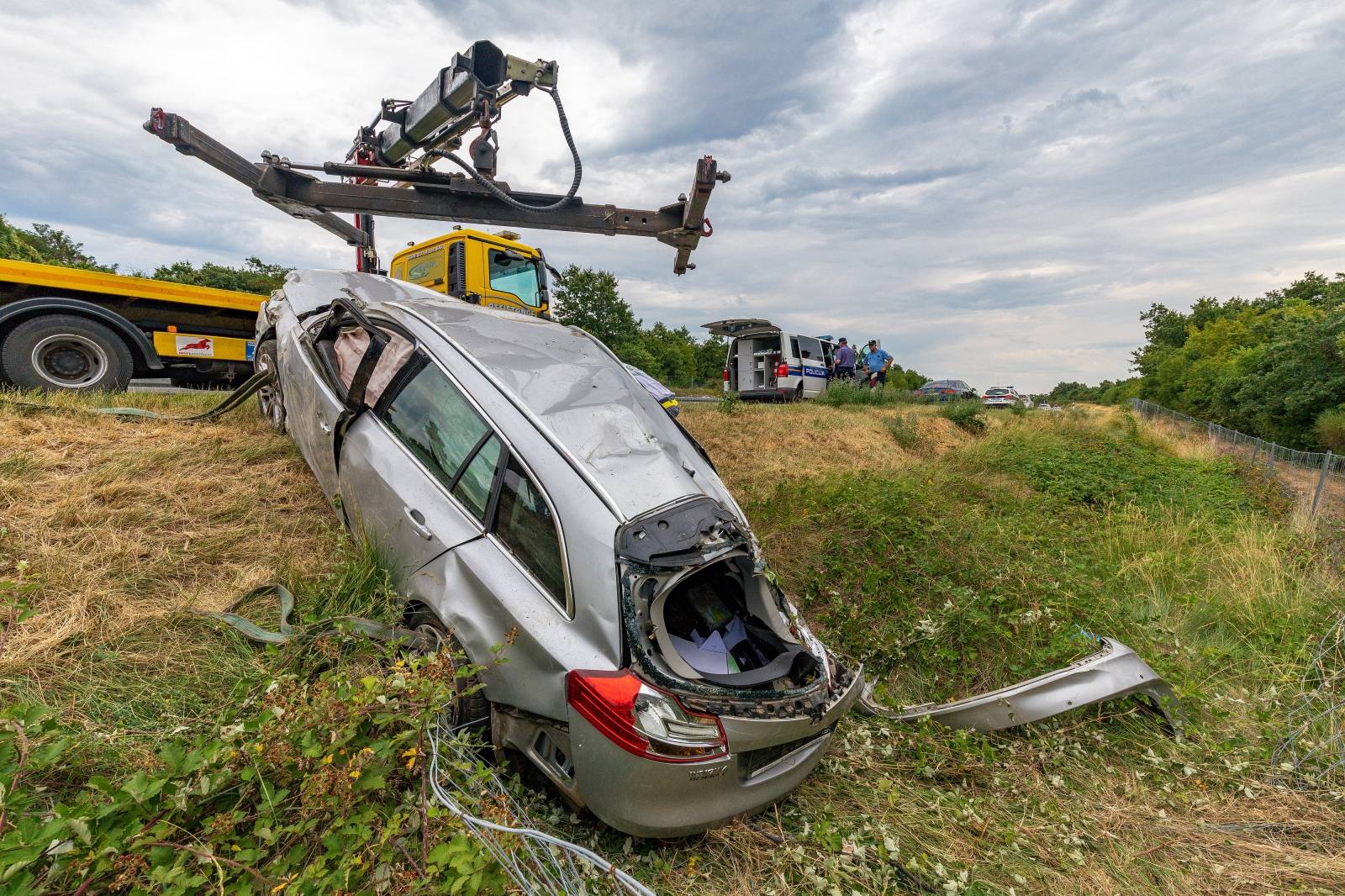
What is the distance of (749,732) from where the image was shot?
2227 millimetres

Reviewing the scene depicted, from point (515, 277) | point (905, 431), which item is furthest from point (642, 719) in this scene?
point (905, 431)

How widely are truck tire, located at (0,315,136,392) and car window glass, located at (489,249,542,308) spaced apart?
3886mm

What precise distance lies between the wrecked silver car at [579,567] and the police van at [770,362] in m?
10.9

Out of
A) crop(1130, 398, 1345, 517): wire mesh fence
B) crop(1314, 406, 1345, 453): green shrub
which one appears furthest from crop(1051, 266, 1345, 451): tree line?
crop(1130, 398, 1345, 517): wire mesh fence

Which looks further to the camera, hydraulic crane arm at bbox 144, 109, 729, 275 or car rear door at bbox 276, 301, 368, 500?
hydraulic crane arm at bbox 144, 109, 729, 275

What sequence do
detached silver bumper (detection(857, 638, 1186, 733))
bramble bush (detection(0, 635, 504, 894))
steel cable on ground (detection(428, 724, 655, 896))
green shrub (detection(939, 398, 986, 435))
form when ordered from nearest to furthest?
1. bramble bush (detection(0, 635, 504, 894))
2. steel cable on ground (detection(428, 724, 655, 896))
3. detached silver bumper (detection(857, 638, 1186, 733))
4. green shrub (detection(939, 398, 986, 435))

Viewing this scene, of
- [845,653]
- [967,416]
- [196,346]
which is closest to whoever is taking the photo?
[845,653]

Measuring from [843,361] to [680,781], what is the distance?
15.8m

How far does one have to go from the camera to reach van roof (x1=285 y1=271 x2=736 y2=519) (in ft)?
8.64

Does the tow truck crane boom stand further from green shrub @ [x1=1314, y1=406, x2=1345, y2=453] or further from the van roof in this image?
green shrub @ [x1=1314, y1=406, x2=1345, y2=453]

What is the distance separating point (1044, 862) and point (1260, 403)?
23815 mm

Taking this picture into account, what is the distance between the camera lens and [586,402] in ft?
9.93

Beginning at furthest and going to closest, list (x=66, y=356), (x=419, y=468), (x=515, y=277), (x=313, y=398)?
1. (x=515, y=277)
2. (x=66, y=356)
3. (x=313, y=398)
4. (x=419, y=468)

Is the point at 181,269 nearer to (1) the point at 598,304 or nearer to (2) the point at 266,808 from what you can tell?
(1) the point at 598,304
